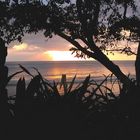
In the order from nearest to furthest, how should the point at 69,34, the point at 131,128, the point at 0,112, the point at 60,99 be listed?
the point at 0,112 < the point at 60,99 < the point at 131,128 < the point at 69,34

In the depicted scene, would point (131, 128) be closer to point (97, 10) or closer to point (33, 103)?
point (33, 103)

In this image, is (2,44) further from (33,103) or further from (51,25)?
(51,25)

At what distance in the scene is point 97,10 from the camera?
40.6ft

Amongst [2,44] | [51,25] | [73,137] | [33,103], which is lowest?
[73,137]

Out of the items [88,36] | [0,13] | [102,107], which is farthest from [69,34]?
[102,107]

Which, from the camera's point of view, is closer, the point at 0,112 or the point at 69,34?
the point at 0,112

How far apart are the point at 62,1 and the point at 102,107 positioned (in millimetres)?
8746

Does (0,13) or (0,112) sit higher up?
(0,13)

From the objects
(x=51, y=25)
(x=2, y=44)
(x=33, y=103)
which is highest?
(x=51, y=25)

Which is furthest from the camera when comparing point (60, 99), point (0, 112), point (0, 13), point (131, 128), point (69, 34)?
point (69, 34)

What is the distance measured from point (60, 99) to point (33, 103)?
22 cm

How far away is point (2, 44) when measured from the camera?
139 inches

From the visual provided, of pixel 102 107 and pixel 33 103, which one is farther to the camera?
pixel 102 107

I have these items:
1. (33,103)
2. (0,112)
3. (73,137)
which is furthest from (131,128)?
(0,112)
